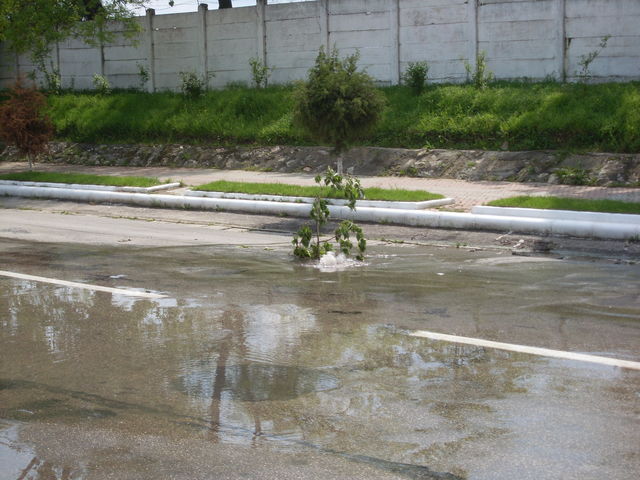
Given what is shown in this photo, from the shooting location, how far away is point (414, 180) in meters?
18.1

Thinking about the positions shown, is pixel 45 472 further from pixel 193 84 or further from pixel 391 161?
pixel 193 84

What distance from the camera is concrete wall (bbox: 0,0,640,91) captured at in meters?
19.8

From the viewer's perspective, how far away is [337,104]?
49.8ft

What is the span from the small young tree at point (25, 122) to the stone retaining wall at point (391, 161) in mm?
A: 3163

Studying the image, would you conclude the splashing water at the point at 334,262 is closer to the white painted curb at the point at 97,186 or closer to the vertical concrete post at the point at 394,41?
the white painted curb at the point at 97,186

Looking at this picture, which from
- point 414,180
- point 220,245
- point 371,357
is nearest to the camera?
point 371,357

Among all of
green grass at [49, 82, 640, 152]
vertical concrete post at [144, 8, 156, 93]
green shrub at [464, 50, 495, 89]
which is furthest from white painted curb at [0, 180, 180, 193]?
vertical concrete post at [144, 8, 156, 93]

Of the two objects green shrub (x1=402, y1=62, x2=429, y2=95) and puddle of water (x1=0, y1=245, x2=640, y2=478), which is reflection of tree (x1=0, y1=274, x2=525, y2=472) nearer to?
puddle of water (x1=0, y1=245, x2=640, y2=478)

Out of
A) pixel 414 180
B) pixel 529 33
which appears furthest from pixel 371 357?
pixel 529 33

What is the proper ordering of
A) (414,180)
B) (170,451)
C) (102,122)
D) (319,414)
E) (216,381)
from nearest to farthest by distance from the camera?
1. (170,451)
2. (319,414)
3. (216,381)
4. (414,180)
5. (102,122)

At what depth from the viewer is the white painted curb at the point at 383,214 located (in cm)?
1219

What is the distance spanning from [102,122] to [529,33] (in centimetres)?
1245

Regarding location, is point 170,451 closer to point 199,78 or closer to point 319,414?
point 319,414

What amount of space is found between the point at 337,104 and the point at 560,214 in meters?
4.38
